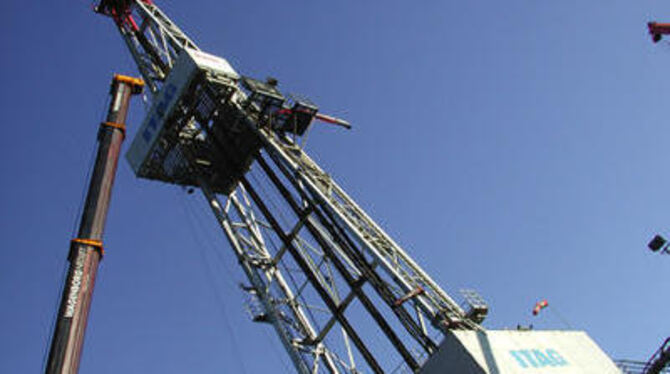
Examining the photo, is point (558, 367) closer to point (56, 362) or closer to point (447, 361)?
point (447, 361)

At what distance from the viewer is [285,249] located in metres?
27.0

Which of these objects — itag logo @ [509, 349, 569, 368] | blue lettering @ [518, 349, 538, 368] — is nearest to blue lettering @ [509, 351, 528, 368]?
itag logo @ [509, 349, 569, 368]

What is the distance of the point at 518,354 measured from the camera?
55.5 ft

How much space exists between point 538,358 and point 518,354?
853 millimetres

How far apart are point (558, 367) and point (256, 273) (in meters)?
14.6

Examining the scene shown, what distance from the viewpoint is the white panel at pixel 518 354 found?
1600 centimetres

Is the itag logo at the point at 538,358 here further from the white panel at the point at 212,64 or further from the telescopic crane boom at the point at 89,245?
the white panel at the point at 212,64

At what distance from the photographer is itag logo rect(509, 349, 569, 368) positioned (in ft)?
55.0

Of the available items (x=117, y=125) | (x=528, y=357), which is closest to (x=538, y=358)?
(x=528, y=357)

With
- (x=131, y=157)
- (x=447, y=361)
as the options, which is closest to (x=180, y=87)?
(x=131, y=157)

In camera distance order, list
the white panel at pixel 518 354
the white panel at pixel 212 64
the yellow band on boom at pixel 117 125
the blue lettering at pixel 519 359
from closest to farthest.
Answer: the white panel at pixel 518 354 → the blue lettering at pixel 519 359 → the yellow band on boom at pixel 117 125 → the white panel at pixel 212 64

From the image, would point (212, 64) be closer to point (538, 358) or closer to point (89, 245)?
point (89, 245)

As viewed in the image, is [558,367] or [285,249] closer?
[558,367]

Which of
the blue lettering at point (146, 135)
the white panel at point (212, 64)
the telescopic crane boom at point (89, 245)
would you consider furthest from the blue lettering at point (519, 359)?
the blue lettering at point (146, 135)
